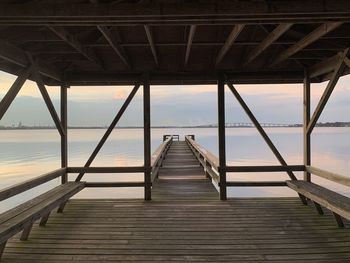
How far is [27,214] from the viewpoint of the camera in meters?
4.62

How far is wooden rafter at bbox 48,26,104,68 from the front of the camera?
4.71 metres

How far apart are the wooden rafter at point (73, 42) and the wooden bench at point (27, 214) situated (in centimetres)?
242

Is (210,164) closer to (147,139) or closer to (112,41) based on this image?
(147,139)

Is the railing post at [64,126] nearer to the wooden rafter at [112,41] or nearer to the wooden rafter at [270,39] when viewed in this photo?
the wooden rafter at [112,41]

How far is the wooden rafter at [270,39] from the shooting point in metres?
4.66

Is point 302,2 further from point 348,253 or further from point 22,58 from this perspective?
point 22,58

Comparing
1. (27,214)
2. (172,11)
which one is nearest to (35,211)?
(27,214)

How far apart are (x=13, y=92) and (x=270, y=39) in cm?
405

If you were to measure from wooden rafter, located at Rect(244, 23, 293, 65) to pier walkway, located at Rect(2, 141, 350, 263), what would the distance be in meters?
2.97

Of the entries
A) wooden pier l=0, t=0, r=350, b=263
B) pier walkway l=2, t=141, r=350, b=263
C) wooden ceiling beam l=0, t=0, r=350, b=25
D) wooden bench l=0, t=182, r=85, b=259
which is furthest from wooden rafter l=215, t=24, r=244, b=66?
wooden bench l=0, t=182, r=85, b=259

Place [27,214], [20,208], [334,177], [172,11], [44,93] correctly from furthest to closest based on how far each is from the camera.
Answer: [44,93], [334,177], [20,208], [27,214], [172,11]

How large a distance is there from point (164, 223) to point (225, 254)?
1589mm

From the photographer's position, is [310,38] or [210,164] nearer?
[310,38]

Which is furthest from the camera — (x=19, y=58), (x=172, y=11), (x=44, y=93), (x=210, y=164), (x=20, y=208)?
(x=210, y=164)
